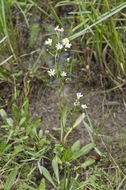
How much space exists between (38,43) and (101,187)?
1275 millimetres

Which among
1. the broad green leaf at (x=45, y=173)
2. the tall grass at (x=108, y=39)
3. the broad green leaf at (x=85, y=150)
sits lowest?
the broad green leaf at (x=45, y=173)

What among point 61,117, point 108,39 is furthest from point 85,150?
point 108,39

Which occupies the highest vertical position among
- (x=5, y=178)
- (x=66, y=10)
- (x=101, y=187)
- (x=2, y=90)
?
(x=66, y=10)

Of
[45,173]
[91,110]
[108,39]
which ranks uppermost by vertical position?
[108,39]

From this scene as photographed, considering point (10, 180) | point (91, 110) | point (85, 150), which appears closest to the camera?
point (10, 180)

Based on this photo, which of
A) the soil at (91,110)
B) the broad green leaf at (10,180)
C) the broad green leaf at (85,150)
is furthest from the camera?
the soil at (91,110)

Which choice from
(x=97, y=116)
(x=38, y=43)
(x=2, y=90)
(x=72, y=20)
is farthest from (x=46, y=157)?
(x=72, y=20)

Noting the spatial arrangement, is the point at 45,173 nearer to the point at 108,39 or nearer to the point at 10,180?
the point at 10,180

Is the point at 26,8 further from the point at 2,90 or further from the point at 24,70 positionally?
the point at 2,90

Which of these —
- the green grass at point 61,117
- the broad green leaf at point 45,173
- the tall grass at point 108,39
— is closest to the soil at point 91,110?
the green grass at point 61,117

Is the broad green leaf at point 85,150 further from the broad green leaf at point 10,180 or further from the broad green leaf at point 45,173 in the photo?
the broad green leaf at point 10,180

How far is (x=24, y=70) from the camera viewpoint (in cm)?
193

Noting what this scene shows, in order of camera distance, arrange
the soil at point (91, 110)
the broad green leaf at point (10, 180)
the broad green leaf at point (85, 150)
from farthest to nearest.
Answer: the soil at point (91, 110), the broad green leaf at point (85, 150), the broad green leaf at point (10, 180)

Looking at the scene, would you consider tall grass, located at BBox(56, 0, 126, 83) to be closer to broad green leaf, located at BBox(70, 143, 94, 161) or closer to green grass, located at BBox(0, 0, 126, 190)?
green grass, located at BBox(0, 0, 126, 190)
